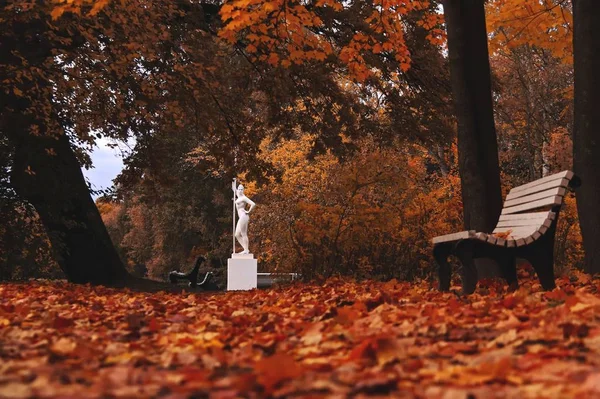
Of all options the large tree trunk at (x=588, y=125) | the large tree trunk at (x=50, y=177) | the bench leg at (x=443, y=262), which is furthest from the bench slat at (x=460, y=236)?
the large tree trunk at (x=50, y=177)

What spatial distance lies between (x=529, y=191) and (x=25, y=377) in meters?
5.92

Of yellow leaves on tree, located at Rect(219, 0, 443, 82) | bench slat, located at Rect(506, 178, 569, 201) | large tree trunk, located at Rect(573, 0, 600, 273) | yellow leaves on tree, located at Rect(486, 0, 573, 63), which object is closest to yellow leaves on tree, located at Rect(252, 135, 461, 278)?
yellow leaves on tree, located at Rect(219, 0, 443, 82)

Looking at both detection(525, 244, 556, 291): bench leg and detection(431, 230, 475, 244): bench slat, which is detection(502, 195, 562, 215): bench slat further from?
detection(431, 230, 475, 244): bench slat

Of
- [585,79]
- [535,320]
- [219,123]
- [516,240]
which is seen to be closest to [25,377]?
[535,320]

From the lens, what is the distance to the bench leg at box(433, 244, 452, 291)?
24.9 feet

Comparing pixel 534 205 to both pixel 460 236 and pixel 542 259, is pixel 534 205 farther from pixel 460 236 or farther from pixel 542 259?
pixel 460 236

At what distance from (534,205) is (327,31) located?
7.44m

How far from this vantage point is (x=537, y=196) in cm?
738

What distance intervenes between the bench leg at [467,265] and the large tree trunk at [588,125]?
1782mm

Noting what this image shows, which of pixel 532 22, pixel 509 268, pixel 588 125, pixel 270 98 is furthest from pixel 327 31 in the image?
A: pixel 509 268

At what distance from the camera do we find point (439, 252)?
24.9ft

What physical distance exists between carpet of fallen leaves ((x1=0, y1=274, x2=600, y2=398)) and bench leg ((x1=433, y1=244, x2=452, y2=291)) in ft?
5.17

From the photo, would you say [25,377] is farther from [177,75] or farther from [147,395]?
[177,75]

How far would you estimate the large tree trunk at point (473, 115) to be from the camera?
8.83 meters
